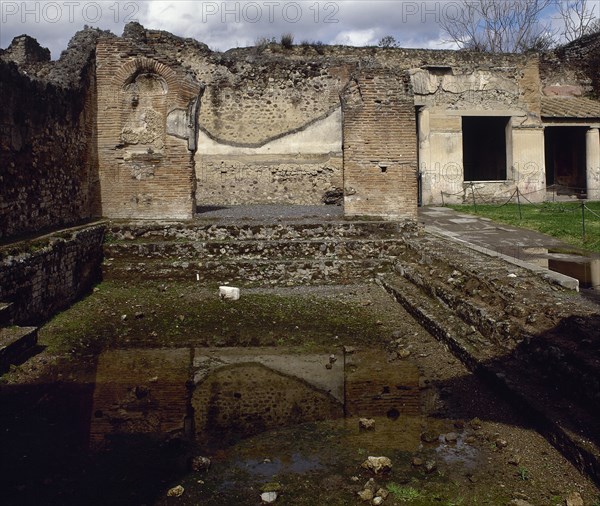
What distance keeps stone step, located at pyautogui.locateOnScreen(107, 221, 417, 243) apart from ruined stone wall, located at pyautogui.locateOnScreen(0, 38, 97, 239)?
1008 mm

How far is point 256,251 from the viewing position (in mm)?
9438

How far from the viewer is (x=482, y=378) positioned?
4973mm

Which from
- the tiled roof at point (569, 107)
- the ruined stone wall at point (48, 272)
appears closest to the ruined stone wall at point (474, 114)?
the tiled roof at point (569, 107)

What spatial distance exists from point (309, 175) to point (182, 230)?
852cm

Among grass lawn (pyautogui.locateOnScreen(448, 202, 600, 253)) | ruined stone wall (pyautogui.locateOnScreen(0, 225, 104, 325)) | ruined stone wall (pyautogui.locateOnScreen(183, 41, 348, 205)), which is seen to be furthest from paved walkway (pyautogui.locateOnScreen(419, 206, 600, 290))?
ruined stone wall (pyautogui.locateOnScreen(0, 225, 104, 325))

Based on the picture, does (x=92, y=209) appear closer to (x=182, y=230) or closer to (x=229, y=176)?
(x=182, y=230)

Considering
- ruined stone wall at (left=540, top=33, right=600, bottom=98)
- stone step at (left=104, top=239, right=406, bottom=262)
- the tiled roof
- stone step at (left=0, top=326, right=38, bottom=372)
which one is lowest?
stone step at (left=0, top=326, right=38, bottom=372)

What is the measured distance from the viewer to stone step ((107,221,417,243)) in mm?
9688

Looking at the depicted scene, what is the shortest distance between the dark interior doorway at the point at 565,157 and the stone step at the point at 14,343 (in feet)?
66.3

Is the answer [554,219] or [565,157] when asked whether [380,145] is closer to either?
[554,219]

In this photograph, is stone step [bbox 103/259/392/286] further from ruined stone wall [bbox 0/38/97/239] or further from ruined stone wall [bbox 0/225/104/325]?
ruined stone wall [bbox 0/38/97/239]

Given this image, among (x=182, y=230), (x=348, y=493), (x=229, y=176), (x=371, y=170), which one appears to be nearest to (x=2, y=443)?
(x=348, y=493)

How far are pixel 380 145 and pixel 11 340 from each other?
7.13 metres

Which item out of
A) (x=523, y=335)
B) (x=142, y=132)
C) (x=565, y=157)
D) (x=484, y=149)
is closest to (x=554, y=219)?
(x=142, y=132)
